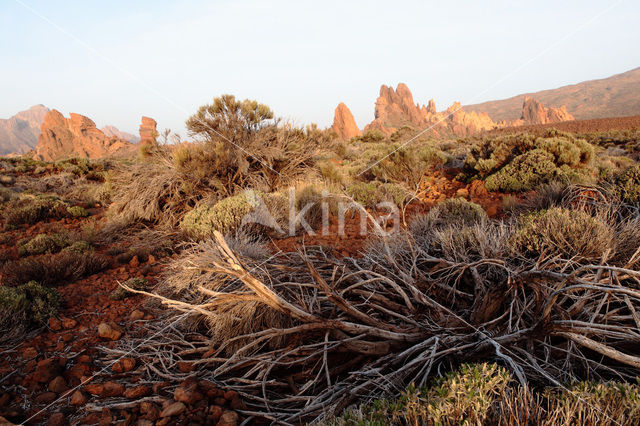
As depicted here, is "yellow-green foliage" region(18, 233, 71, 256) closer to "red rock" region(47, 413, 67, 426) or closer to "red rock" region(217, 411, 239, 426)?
"red rock" region(47, 413, 67, 426)

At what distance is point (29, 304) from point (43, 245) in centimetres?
301

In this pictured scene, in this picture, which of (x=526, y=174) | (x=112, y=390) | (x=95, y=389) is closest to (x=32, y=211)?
(x=95, y=389)

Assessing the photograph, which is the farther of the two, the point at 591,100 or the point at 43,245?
the point at 591,100

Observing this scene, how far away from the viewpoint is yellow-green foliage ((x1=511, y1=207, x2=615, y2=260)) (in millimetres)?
2738

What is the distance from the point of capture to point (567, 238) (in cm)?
297

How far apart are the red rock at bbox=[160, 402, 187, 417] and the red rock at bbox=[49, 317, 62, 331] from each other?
2.01m

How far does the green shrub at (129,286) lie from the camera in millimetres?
3768

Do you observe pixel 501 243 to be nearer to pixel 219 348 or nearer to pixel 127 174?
pixel 219 348

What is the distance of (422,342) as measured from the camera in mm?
1973

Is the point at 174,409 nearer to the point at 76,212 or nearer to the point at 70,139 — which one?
the point at 76,212

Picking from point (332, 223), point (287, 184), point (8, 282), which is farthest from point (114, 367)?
point (287, 184)

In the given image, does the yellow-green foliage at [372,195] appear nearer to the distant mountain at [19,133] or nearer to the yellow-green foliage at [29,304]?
the yellow-green foliage at [29,304]

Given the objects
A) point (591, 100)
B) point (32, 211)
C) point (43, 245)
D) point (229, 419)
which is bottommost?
point (229, 419)

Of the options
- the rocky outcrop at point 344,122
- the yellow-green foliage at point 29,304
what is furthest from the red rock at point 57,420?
the rocky outcrop at point 344,122
